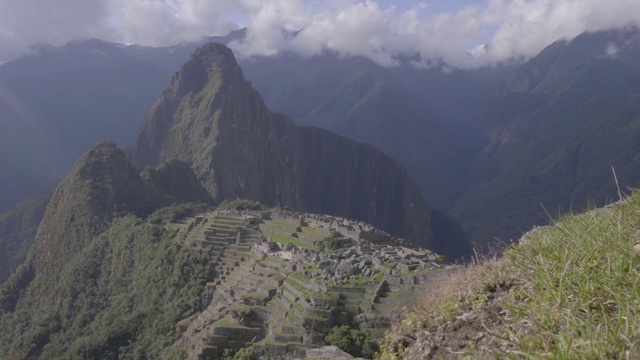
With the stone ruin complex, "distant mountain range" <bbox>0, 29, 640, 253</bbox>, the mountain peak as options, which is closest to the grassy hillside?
the stone ruin complex

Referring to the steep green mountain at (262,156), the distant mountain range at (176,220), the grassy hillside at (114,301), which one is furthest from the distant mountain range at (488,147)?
the grassy hillside at (114,301)

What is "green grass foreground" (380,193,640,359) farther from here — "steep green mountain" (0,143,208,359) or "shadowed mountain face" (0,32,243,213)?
"shadowed mountain face" (0,32,243,213)

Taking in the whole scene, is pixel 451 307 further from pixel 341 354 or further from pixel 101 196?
pixel 101 196

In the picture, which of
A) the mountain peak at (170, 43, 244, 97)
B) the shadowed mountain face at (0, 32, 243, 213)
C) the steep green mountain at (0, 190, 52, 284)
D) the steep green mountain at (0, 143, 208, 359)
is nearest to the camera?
the steep green mountain at (0, 143, 208, 359)

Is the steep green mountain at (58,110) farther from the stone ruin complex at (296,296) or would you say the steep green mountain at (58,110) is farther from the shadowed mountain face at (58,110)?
the stone ruin complex at (296,296)

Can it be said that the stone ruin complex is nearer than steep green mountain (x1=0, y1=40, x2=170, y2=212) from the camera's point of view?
Yes

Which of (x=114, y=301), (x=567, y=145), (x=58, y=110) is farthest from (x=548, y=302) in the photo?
(x=58, y=110)
